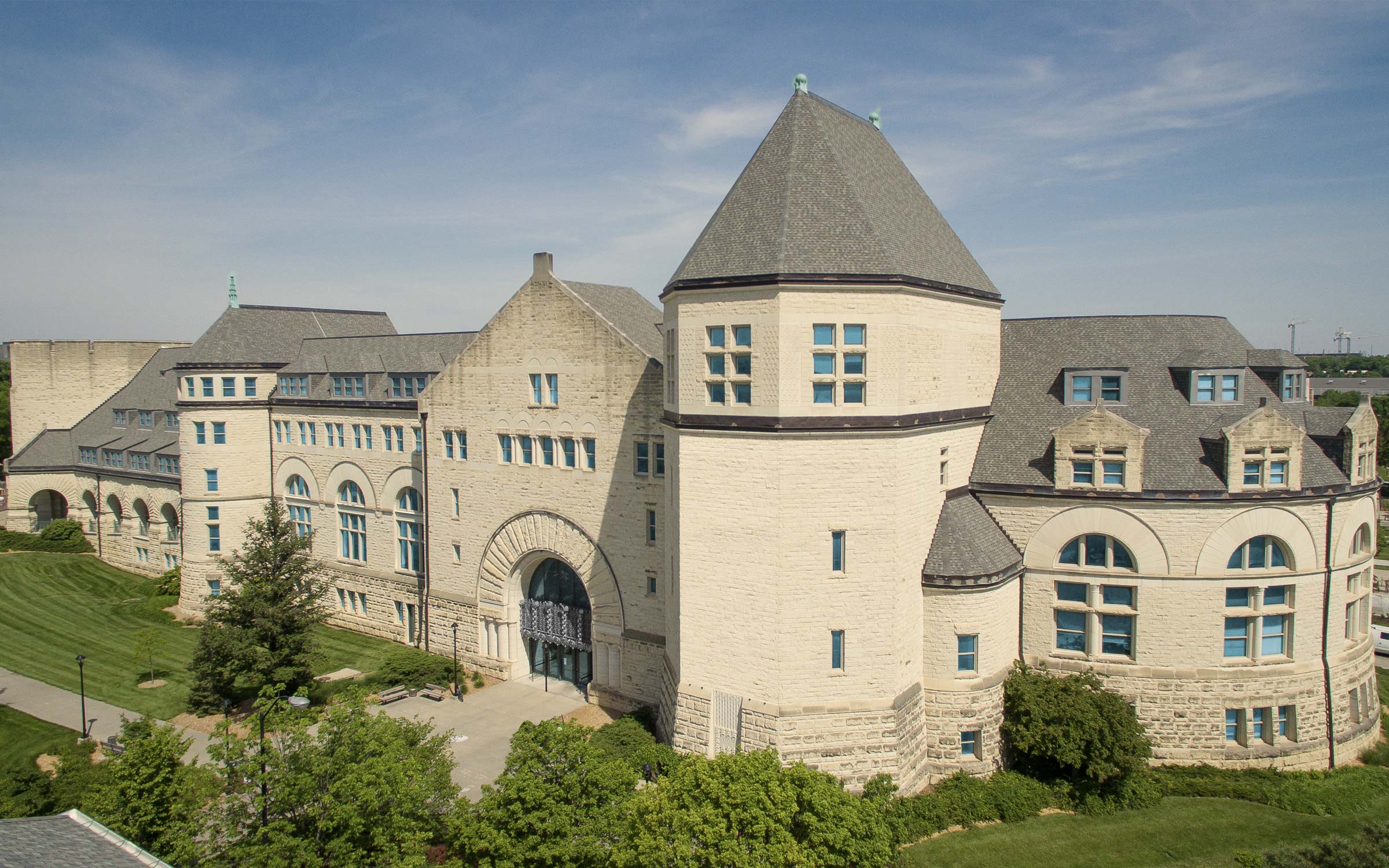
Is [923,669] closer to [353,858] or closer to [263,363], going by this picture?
[353,858]

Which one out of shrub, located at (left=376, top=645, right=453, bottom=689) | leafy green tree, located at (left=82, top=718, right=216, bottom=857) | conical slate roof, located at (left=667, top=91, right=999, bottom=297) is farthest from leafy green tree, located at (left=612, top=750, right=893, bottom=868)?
shrub, located at (left=376, top=645, right=453, bottom=689)

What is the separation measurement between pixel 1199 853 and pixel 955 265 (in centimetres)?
1971

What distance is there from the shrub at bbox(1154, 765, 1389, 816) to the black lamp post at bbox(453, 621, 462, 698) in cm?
2731

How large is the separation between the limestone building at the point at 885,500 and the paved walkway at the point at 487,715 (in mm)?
1533

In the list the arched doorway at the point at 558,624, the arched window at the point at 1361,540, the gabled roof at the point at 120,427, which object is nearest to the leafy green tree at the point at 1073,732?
the arched window at the point at 1361,540

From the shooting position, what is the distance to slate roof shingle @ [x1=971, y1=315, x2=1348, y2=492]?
29.5 meters

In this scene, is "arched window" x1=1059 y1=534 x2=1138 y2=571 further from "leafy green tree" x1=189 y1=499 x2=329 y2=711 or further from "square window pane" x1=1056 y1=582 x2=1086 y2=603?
"leafy green tree" x1=189 y1=499 x2=329 y2=711

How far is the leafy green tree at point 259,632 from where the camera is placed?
35.6 metres

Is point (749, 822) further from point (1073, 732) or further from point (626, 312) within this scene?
point (626, 312)

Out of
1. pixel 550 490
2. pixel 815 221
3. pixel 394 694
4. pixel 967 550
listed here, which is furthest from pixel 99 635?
pixel 967 550

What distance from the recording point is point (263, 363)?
51812 mm

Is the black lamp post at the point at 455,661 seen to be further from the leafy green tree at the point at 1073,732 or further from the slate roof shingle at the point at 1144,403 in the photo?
the slate roof shingle at the point at 1144,403

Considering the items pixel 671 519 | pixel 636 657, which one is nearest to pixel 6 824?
pixel 671 519

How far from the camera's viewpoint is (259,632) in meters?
35.9
